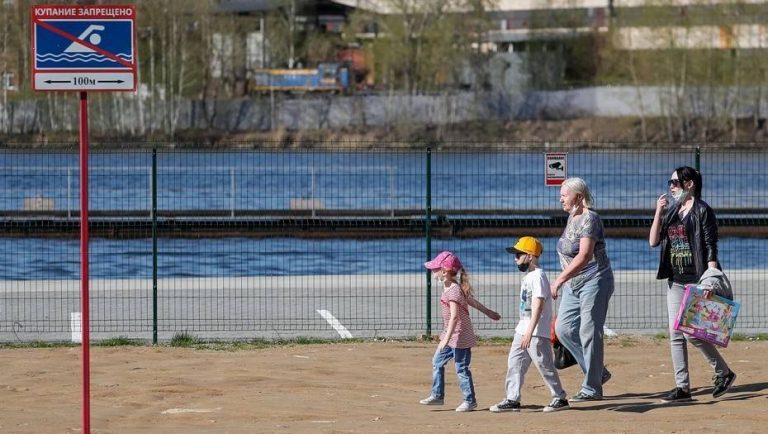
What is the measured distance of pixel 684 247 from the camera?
11.3m

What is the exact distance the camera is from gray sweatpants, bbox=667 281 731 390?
11430 millimetres

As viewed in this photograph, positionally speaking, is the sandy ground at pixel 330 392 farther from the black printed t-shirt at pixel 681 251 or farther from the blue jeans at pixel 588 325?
the black printed t-shirt at pixel 681 251

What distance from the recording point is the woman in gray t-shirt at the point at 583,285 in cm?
1109

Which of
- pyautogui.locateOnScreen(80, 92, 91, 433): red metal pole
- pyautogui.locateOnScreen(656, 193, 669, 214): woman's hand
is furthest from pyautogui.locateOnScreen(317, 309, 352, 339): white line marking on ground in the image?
pyautogui.locateOnScreen(80, 92, 91, 433): red metal pole

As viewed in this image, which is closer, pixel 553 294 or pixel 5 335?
pixel 553 294

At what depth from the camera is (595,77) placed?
87688 mm

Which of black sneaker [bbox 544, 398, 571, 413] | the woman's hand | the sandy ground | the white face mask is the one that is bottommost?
the sandy ground

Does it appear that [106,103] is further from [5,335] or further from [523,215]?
[5,335]

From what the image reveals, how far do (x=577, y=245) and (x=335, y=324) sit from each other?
6191mm

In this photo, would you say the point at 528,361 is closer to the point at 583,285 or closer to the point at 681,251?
the point at 583,285

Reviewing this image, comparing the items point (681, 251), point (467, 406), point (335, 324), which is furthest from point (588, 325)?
point (335, 324)

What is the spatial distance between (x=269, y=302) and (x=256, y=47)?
2665 inches

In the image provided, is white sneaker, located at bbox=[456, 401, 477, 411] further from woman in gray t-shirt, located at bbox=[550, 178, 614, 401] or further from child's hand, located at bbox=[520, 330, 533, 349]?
woman in gray t-shirt, located at bbox=[550, 178, 614, 401]

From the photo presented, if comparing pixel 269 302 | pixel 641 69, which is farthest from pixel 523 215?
pixel 641 69
